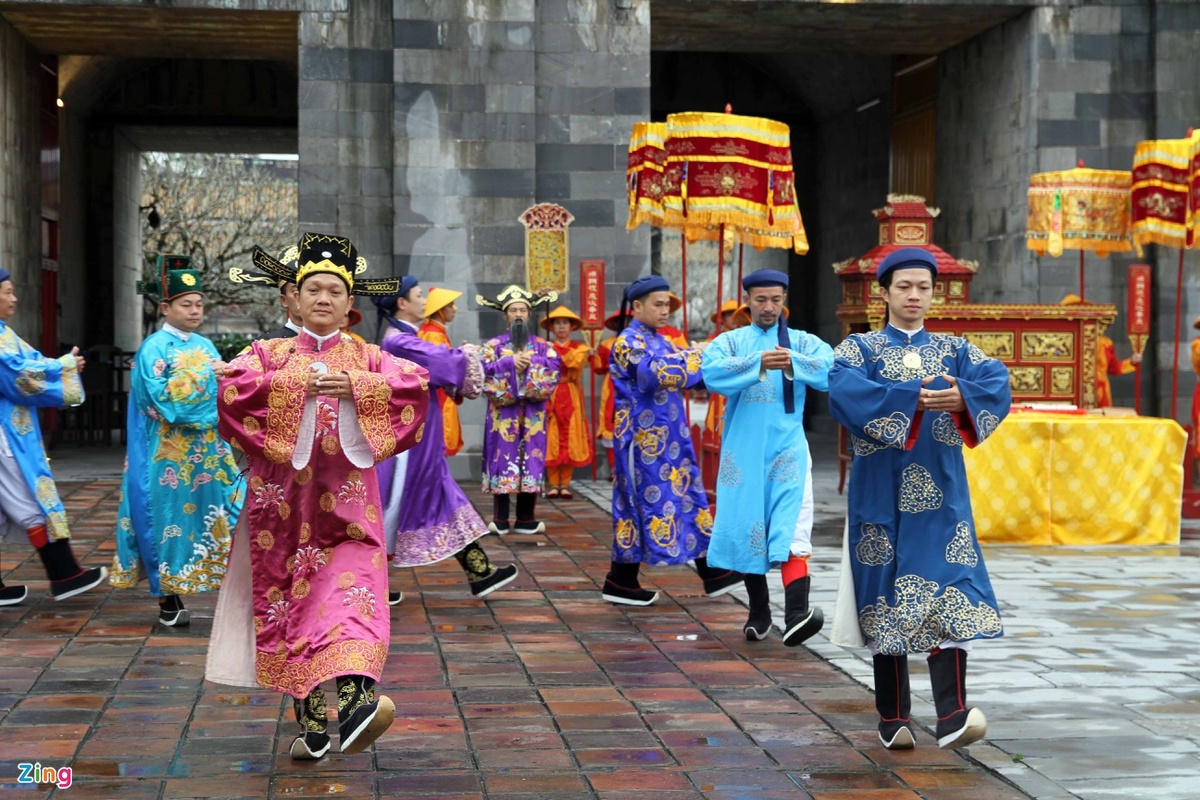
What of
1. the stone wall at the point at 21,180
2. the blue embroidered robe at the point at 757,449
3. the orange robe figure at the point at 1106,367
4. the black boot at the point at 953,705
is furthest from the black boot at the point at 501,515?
the stone wall at the point at 21,180

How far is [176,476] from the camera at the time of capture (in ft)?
22.9

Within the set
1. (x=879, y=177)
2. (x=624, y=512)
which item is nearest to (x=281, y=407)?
(x=624, y=512)

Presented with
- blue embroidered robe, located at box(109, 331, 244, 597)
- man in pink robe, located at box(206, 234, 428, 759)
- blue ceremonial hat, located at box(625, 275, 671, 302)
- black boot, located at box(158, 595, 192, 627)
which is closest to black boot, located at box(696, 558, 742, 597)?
blue ceremonial hat, located at box(625, 275, 671, 302)

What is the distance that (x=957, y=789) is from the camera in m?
4.40

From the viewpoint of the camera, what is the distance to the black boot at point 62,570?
7598mm

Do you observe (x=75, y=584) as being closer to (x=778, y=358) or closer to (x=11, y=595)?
(x=11, y=595)

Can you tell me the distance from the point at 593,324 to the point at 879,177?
6.67 metres

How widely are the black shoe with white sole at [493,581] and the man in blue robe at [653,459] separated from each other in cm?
53

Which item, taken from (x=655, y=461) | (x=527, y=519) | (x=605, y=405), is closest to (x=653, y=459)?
(x=655, y=461)

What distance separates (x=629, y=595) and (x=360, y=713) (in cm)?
328

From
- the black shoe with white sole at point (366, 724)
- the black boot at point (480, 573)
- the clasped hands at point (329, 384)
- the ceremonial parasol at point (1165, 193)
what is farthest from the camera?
the ceremonial parasol at point (1165, 193)

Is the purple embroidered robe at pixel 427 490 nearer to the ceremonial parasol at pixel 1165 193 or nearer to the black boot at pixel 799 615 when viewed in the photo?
the black boot at pixel 799 615

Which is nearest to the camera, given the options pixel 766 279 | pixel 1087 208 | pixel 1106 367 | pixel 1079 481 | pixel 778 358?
pixel 778 358

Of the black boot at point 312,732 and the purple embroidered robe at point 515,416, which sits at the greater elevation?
the purple embroidered robe at point 515,416
